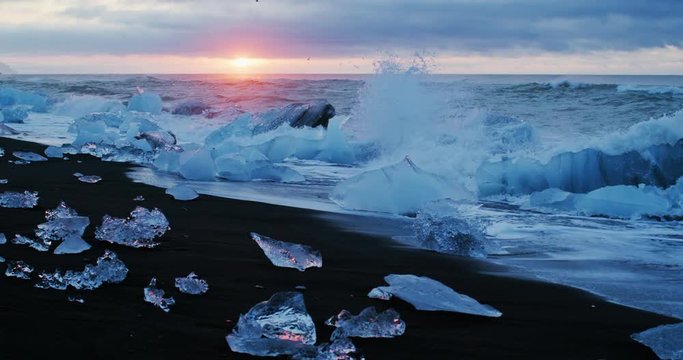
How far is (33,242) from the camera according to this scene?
3162 millimetres

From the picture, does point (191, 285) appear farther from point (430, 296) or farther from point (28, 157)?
point (28, 157)

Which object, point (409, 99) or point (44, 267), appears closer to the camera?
point (44, 267)

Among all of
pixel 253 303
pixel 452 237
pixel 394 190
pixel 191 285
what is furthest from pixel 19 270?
pixel 394 190

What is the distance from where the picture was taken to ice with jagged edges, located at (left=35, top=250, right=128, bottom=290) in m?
2.56

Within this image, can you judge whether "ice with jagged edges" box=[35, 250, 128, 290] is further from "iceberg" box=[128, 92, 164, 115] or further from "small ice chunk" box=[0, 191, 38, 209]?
"iceberg" box=[128, 92, 164, 115]

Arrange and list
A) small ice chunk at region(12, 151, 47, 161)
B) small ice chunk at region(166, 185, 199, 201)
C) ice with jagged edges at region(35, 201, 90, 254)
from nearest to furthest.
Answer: ice with jagged edges at region(35, 201, 90, 254) → small ice chunk at region(166, 185, 199, 201) → small ice chunk at region(12, 151, 47, 161)

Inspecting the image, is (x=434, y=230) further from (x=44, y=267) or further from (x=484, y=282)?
(x=44, y=267)

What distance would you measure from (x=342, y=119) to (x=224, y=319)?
7.46m

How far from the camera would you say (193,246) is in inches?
137

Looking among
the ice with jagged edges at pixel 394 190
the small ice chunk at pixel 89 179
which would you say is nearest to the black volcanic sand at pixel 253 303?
the ice with jagged edges at pixel 394 190

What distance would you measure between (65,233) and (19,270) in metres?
0.68

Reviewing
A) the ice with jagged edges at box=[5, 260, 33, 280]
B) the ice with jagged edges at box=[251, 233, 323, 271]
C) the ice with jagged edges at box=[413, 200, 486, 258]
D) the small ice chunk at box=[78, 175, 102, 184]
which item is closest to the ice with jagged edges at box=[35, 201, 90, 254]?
the ice with jagged edges at box=[5, 260, 33, 280]

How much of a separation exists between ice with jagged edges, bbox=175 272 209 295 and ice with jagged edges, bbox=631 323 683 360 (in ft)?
5.11

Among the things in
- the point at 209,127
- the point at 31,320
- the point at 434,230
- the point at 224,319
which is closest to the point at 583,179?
the point at 434,230
